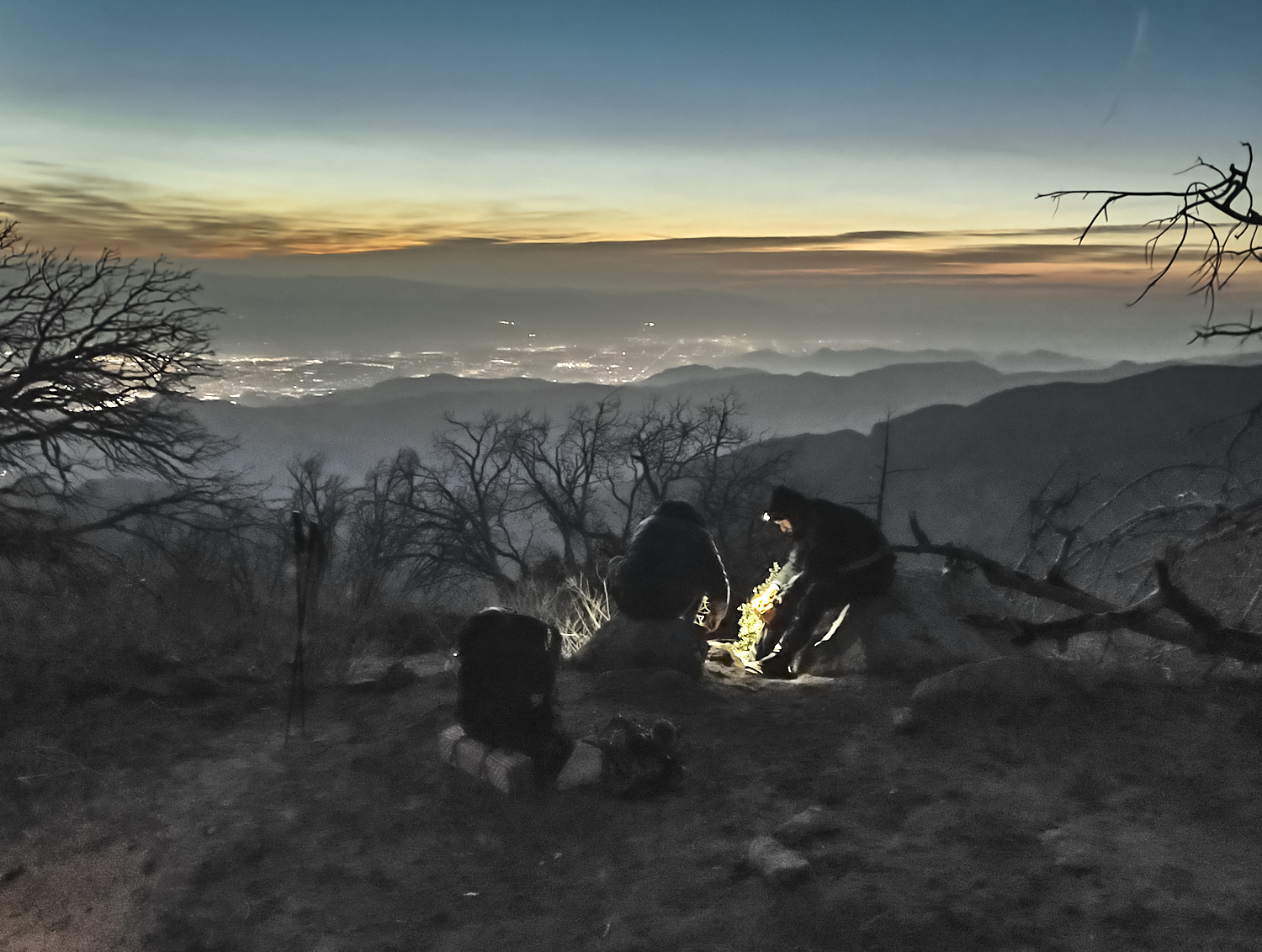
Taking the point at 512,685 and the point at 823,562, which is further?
the point at 823,562

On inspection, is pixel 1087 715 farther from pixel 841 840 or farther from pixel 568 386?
pixel 568 386

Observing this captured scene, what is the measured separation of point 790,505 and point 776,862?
4989mm

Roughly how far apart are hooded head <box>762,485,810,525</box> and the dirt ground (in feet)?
6.35

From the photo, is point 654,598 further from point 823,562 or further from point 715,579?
point 823,562

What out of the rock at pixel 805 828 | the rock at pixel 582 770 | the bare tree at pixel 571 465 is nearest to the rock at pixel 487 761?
the rock at pixel 582 770

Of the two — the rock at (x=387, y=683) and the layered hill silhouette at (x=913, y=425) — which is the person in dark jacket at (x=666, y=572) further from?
the layered hill silhouette at (x=913, y=425)

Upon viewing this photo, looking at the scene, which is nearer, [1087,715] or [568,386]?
[1087,715]

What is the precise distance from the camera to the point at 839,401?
11956cm

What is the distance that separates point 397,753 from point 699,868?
2.98 m

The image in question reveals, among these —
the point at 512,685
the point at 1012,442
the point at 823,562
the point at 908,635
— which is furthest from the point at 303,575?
the point at 1012,442

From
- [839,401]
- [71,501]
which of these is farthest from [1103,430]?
[71,501]

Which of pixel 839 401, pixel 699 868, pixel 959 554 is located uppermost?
pixel 959 554

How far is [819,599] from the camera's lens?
33.6 ft

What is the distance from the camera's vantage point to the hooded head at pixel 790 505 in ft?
33.7
